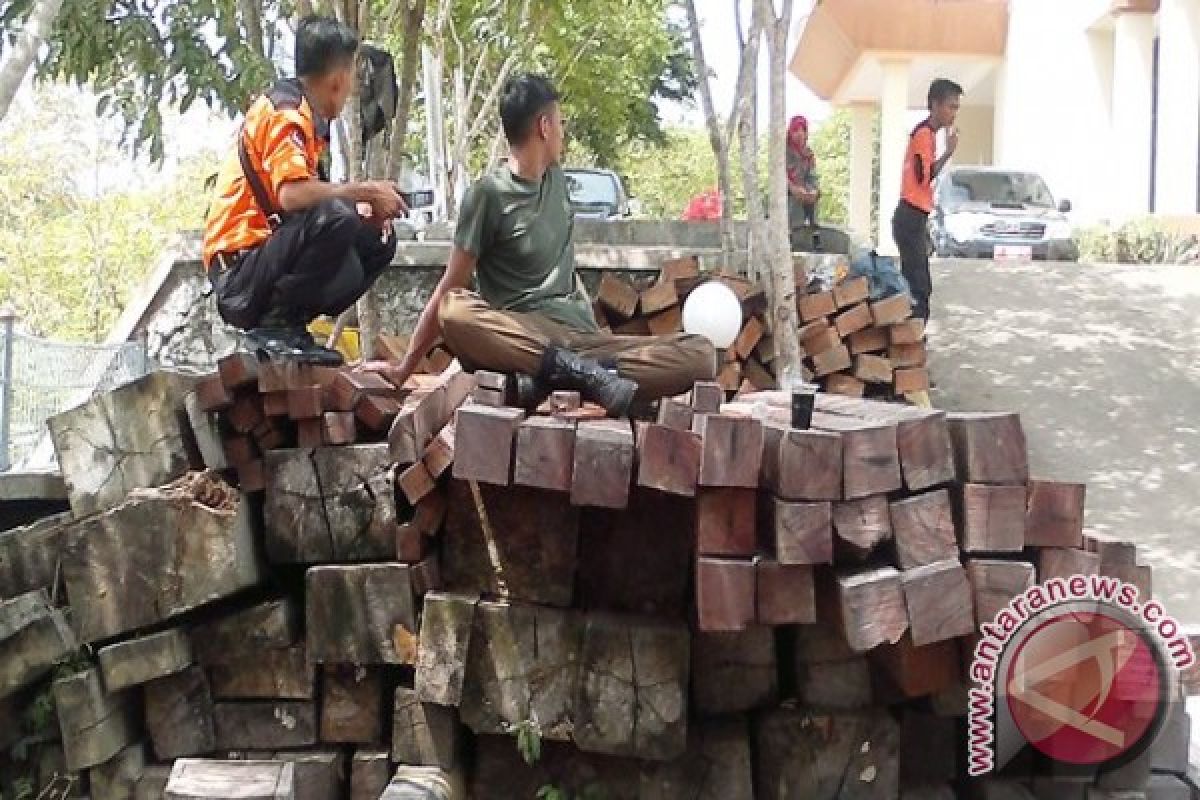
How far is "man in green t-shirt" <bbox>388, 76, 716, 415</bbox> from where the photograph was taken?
392cm

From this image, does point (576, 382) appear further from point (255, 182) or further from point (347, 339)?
point (347, 339)

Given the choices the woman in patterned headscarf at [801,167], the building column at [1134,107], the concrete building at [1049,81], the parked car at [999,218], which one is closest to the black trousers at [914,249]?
the woman in patterned headscarf at [801,167]

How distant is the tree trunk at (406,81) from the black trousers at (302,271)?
3.24 meters

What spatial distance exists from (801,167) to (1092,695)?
685cm

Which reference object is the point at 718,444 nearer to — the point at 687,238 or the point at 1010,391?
the point at 1010,391

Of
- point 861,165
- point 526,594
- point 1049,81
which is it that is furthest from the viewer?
point 861,165

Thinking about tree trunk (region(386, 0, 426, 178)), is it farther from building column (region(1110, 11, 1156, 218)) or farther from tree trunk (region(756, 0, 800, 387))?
building column (region(1110, 11, 1156, 218))

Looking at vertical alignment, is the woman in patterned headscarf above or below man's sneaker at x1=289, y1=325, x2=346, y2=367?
above

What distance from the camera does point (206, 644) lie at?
400 cm

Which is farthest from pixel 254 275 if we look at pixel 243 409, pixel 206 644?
pixel 206 644

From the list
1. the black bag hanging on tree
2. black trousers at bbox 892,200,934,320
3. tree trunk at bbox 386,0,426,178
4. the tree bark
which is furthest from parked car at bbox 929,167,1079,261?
the black bag hanging on tree

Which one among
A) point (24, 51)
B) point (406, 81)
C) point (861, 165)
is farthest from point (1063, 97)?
point (24, 51)

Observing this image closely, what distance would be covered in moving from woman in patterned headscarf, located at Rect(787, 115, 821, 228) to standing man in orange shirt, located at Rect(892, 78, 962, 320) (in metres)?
1.44

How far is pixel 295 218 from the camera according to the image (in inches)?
160
